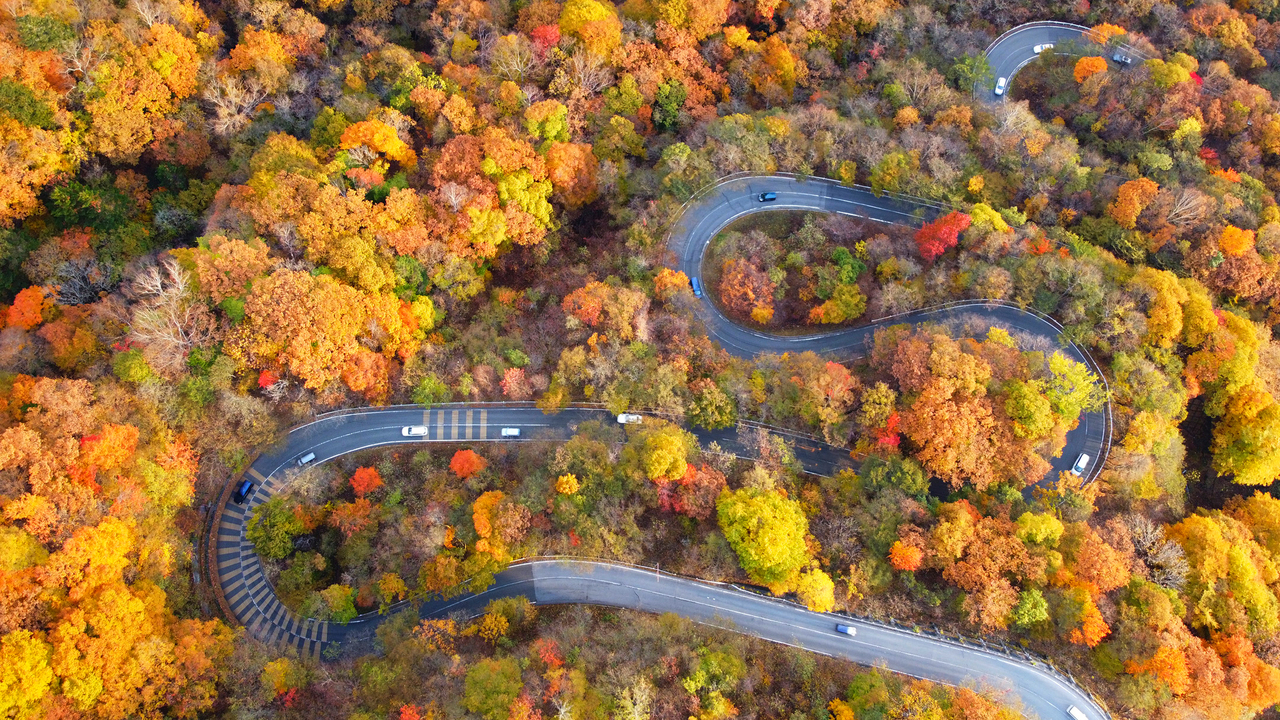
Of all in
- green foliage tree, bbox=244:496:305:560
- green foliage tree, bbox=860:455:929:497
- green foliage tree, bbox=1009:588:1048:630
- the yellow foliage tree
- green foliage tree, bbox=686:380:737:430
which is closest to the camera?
green foliage tree, bbox=1009:588:1048:630

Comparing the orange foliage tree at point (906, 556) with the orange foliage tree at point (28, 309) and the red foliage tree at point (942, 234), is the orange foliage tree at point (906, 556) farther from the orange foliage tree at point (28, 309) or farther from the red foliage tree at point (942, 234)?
the orange foliage tree at point (28, 309)

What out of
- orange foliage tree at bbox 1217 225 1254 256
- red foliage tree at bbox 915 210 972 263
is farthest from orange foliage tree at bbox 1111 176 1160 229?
red foliage tree at bbox 915 210 972 263

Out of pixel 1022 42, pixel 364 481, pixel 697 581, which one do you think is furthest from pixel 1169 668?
pixel 1022 42

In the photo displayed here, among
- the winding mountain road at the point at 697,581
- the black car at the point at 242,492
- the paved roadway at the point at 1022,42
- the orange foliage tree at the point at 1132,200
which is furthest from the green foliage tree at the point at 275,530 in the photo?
the paved roadway at the point at 1022,42

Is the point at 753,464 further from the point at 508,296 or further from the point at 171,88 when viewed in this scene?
the point at 171,88

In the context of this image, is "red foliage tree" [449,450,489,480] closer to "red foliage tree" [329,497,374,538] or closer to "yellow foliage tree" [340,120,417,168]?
"red foliage tree" [329,497,374,538]
